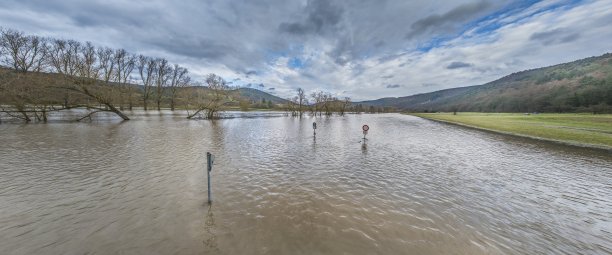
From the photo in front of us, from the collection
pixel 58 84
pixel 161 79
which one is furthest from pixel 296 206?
pixel 161 79

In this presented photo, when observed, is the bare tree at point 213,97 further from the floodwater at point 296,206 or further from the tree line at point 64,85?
the floodwater at point 296,206

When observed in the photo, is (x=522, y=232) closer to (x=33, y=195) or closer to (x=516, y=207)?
(x=516, y=207)

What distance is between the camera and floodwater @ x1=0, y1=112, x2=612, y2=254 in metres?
4.18

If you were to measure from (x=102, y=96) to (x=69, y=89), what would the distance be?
128 inches

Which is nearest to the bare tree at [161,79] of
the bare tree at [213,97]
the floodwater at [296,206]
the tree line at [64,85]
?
the tree line at [64,85]

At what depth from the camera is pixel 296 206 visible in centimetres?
584

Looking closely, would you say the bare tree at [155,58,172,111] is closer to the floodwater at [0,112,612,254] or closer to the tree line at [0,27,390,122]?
the tree line at [0,27,390,122]

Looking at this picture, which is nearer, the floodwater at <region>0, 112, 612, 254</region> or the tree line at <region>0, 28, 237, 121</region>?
the floodwater at <region>0, 112, 612, 254</region>

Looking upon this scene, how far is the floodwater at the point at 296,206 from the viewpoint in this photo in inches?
165

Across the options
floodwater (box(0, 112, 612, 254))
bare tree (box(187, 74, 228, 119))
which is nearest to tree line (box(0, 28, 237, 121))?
bare tree (box(187, 74, 228, 119))

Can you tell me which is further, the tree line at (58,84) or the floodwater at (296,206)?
the tree line at (58,84)

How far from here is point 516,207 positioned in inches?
243

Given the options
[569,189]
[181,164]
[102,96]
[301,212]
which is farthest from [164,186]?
[102,96]

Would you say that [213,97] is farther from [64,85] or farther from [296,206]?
[296,206]
